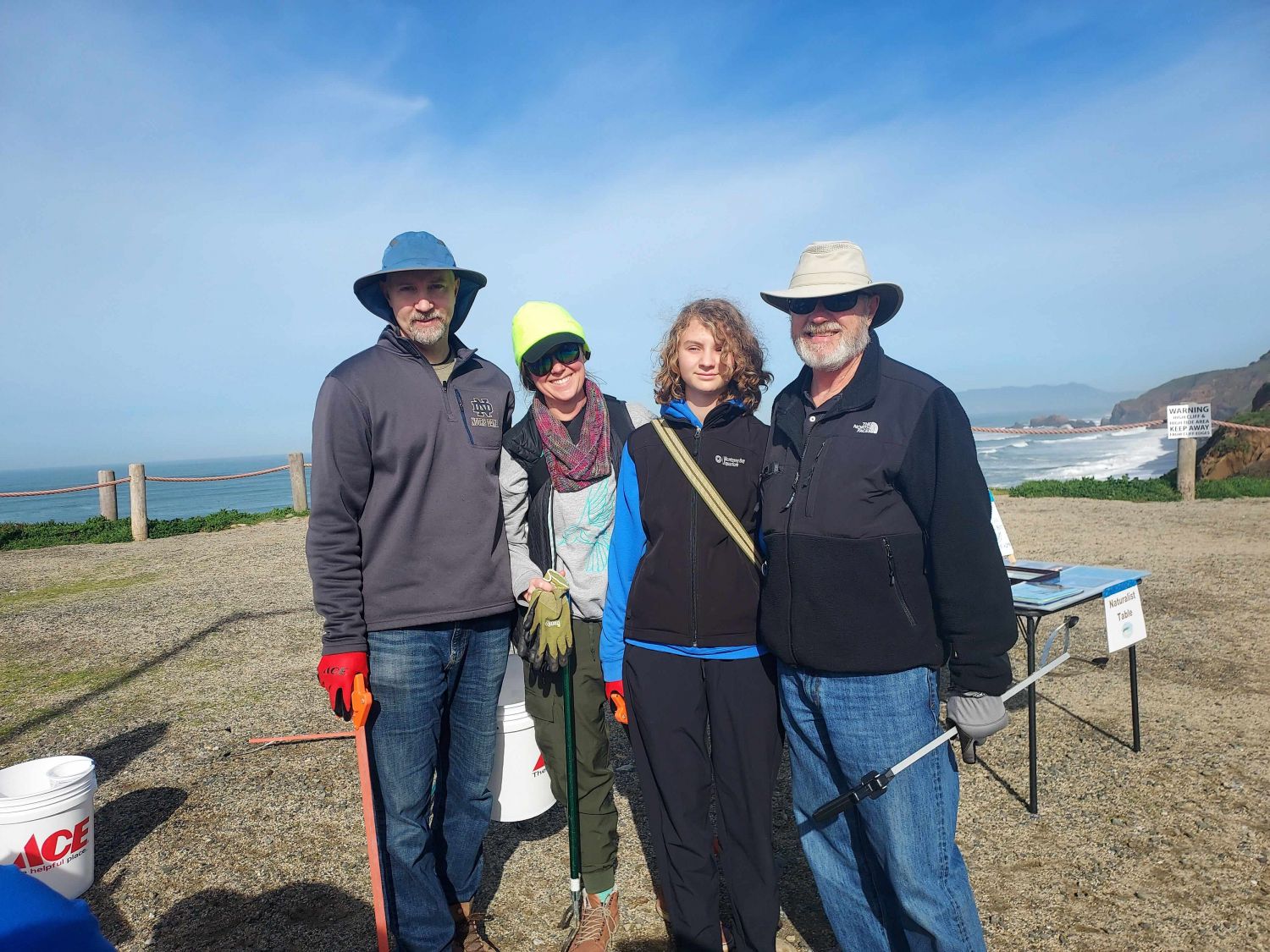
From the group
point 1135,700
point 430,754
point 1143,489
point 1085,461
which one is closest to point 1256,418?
point 1143,489

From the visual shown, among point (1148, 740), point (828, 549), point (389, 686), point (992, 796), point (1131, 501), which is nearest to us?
point (828, 549)

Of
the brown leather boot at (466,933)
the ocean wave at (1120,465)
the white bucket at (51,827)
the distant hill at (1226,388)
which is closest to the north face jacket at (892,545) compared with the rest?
the brown leather boot at (466,933)

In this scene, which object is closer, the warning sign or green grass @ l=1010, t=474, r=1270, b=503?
the warning sign

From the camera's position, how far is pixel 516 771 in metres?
2.96

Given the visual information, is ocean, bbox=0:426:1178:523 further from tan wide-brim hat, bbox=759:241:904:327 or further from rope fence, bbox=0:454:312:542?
tan wide-brim hat, bbox=759:241:904:327

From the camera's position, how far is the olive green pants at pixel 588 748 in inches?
108

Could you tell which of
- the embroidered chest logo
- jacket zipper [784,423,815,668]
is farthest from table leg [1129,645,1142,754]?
the embroidered chest logo

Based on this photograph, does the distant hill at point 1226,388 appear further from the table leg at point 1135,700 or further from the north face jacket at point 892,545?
the north face jacket at point 892,545

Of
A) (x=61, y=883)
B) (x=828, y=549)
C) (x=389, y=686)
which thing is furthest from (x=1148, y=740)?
(x=61, y=883)

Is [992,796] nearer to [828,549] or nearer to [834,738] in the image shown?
[834,738]

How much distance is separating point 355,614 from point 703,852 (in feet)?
4.30

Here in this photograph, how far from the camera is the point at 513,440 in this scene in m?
2.66

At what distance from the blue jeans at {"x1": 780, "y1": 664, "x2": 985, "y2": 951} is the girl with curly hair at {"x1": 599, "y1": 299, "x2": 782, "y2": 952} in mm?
190

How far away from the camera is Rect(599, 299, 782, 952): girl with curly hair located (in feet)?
7.78
